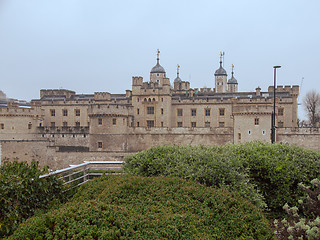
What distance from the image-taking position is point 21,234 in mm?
7891

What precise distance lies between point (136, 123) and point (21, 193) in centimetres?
4268

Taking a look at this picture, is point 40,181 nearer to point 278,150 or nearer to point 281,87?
point 278,150

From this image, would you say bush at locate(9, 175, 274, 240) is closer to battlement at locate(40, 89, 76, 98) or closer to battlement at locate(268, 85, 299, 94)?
battlement at locate(268, 85, 299, 94)

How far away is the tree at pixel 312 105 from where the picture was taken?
222ft

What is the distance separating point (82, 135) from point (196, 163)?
3775 cm

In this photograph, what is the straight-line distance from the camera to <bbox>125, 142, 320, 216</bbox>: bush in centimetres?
1260

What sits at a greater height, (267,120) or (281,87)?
(281,87)

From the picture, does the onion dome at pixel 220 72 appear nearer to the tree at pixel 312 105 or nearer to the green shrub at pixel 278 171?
the tree at pixel 312 105

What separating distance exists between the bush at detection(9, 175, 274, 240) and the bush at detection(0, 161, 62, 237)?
962 mm

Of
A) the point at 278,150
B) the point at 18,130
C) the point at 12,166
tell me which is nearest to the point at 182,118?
the point at 18,130

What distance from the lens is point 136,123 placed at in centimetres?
5312

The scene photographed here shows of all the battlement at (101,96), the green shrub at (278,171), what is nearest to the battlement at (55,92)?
the battlement at (101,96)

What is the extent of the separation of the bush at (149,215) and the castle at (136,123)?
30611mm

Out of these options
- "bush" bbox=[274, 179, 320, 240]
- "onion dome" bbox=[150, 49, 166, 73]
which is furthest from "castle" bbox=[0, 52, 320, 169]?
"bush" bbox=[274, 179, 320, 240]
